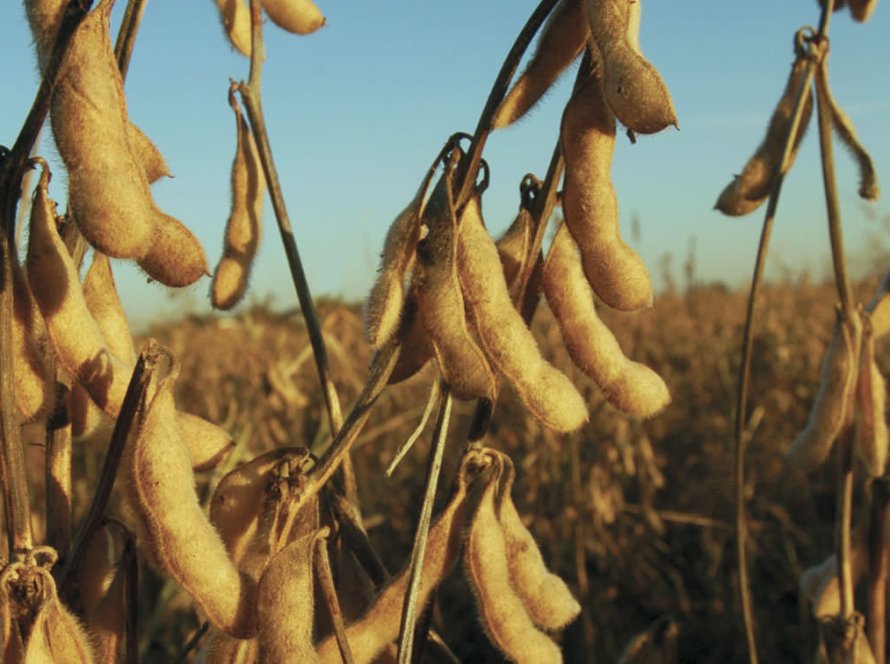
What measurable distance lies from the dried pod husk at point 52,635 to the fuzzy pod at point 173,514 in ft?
0.32

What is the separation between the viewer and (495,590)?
1117 mm

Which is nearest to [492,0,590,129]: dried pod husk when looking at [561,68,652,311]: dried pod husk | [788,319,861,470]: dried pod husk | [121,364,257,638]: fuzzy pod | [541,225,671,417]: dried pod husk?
[561,68,652,311]: dried pod husk

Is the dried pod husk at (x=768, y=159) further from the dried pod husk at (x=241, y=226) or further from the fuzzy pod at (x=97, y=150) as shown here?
the fuzzy pod at (x=97, y=150)

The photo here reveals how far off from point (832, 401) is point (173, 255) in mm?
1041

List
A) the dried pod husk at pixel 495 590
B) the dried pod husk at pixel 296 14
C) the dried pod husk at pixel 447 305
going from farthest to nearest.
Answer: the dried pod husk at pixel 296 14 → the dried pod husk at pixel 495 590 → the dried pod husk at pixel 447 305

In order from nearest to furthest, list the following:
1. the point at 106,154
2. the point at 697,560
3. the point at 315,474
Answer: the point at 106,154 → the point at 315,474 → the point at 697,560

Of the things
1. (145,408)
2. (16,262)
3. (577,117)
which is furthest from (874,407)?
(16,262)

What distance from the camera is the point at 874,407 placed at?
158cm

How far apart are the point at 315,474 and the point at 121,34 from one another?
0.49 metres

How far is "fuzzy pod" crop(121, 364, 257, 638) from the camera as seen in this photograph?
96 cm

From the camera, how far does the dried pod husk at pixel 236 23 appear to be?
144 cm

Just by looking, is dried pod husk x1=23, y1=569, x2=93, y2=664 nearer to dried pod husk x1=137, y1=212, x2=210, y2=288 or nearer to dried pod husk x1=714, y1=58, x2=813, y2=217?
dried pod husk x1=137, y1=212, x2=210, y2=288

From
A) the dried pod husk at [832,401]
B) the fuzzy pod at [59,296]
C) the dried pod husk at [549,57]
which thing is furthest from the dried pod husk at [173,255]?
the dried pod husk at [832,401]

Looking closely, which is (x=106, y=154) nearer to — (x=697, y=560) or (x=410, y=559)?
(x=410, y=559)
